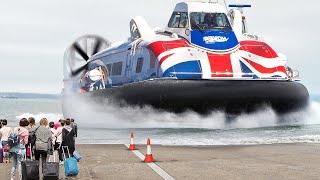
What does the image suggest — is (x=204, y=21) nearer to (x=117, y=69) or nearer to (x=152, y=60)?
(x=152, y=60)

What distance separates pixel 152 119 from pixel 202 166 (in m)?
12.3

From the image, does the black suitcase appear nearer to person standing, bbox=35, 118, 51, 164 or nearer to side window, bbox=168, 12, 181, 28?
person standing, bbox=35, 118, 51, 164

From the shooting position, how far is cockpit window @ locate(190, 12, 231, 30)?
1051 inches

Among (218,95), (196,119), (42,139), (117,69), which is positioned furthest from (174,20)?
(42,139)

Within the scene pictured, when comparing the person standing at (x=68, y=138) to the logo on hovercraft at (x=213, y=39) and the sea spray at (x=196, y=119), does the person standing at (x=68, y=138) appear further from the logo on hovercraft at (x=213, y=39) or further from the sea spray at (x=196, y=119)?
the logo on hovercraft at (x=213, y=39)

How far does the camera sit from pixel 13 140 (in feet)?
34.3

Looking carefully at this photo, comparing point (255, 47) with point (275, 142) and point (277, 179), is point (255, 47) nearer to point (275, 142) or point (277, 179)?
point (275, 142)

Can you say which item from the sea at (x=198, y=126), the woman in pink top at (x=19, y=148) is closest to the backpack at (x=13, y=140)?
the woman in pink top at (x=19, y=148)

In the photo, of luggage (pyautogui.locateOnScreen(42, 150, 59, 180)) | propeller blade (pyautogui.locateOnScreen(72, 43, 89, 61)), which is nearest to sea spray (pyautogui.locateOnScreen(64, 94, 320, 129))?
propeller blade (pyautogui.locateOnScreen(72, 43, 89, 61))

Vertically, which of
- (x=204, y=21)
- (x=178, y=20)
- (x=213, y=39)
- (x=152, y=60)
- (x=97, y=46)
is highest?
(x=178, y=20)

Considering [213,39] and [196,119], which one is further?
[213,39]

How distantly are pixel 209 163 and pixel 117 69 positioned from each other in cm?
1769

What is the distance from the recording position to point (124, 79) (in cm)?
2878

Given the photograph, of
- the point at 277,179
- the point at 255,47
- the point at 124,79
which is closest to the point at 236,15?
the point at 255,47
